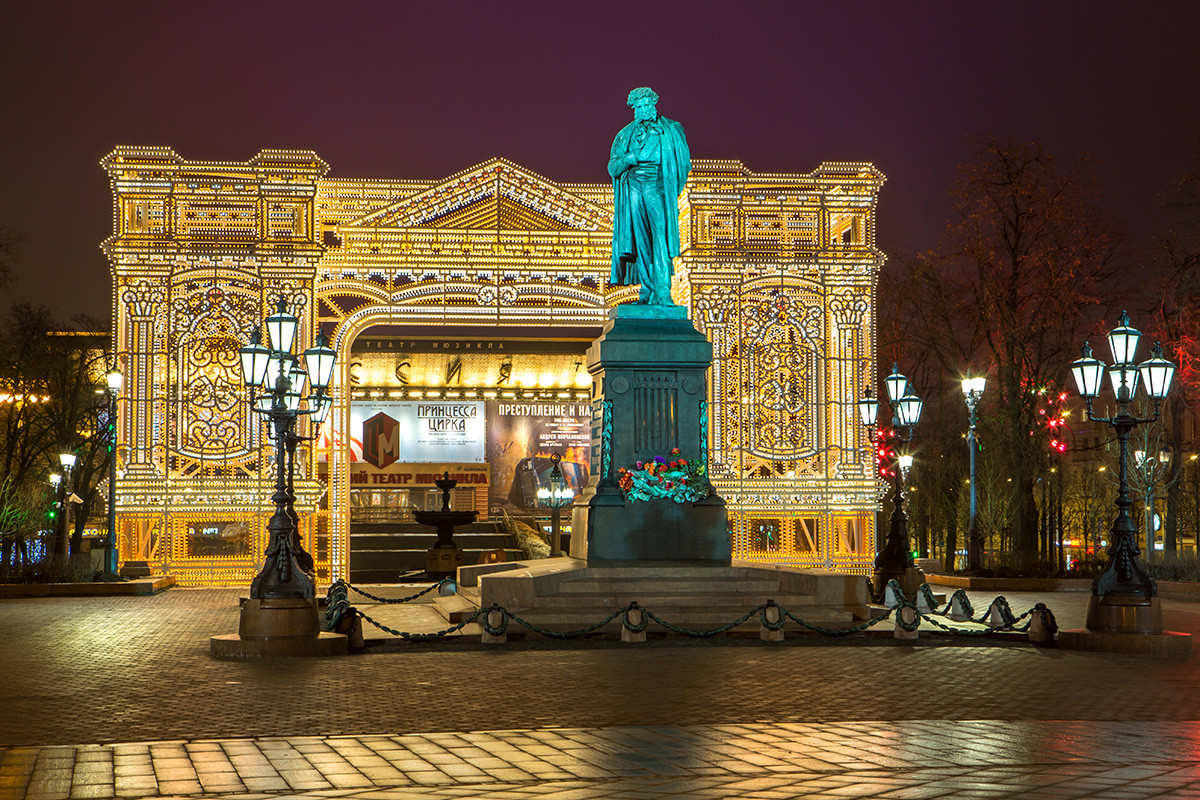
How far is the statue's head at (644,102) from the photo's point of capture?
20922mm

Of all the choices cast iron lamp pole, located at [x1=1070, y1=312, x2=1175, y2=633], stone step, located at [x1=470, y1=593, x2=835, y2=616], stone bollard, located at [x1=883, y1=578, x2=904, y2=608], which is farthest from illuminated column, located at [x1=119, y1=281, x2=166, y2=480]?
cast iron lamp pole, located at [x1=1070, y1=312, x2=1175, y2=633]

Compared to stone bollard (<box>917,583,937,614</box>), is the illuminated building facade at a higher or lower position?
higher

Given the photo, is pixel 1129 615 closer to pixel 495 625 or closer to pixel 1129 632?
pixel 1129 632

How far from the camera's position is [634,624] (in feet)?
54.3

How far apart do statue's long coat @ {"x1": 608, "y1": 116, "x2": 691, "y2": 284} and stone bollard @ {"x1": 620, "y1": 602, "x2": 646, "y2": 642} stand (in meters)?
6.43

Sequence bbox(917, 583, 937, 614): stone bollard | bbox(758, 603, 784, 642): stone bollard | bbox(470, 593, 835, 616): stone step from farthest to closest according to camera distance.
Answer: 1. bbox(917, 583, 937, 614): stone bollard
2. bbox(470, 593, 835, 616): stone step
3. bbox(758, 603, 784, 642): stone bollard

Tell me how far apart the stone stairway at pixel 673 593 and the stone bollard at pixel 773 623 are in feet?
3.47

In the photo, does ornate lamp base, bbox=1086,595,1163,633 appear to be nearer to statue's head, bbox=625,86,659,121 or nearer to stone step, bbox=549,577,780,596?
stone step, bbox=549,577,780,596

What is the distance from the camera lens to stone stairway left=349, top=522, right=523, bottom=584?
3933 cm

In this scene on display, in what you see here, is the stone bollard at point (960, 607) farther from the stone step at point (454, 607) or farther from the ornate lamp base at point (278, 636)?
the ornate lamp base at point (278, 636)

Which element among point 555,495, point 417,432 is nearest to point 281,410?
point 555,495

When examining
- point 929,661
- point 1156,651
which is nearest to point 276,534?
point 929,661

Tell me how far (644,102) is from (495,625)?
28.7ft

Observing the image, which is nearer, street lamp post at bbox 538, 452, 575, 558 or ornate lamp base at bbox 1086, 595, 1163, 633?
ornate lamp base at bbox 1086, 595, 1163, 633
